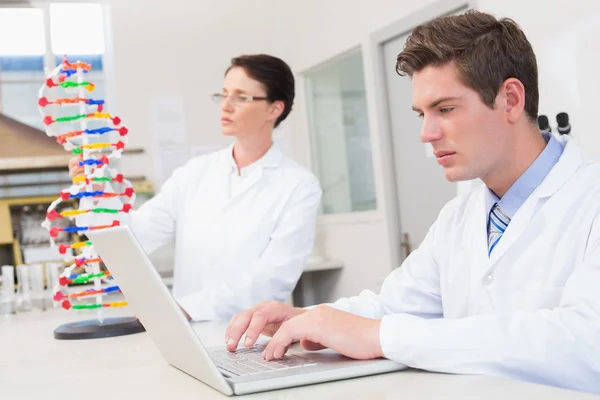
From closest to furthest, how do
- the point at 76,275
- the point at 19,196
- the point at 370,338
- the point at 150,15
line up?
1. the point at 370,338
2. the point at 76,275
3. the point at 19,196
4. the point at 150,15

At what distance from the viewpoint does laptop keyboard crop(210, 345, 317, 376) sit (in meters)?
1.02

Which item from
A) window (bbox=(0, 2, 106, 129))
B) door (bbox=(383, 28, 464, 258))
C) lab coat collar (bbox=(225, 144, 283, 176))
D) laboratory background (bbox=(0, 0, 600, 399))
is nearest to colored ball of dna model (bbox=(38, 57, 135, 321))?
lab coat collar (bbox=(225, 144, 283, 176))

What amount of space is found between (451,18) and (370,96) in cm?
268

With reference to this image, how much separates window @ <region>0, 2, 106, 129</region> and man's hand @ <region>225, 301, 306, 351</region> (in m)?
3.59

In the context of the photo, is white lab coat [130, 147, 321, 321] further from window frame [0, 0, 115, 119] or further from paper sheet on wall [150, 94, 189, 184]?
window frame [0, 0, 115, 119]

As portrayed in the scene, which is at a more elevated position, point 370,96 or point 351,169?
point 370,96

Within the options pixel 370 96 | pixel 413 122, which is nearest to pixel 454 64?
pixel 413 122

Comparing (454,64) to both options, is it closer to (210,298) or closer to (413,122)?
(210,298)

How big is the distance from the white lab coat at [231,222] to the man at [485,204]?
2.61 feet

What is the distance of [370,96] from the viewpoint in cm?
395

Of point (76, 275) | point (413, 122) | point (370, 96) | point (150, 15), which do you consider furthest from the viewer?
point (150, 15)

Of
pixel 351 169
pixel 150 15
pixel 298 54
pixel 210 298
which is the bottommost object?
pixel 210 298

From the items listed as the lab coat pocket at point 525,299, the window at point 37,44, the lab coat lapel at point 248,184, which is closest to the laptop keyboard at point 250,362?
the lab coat pocket at point 525,299

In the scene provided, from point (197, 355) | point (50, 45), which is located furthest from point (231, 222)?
point (50, 45)
